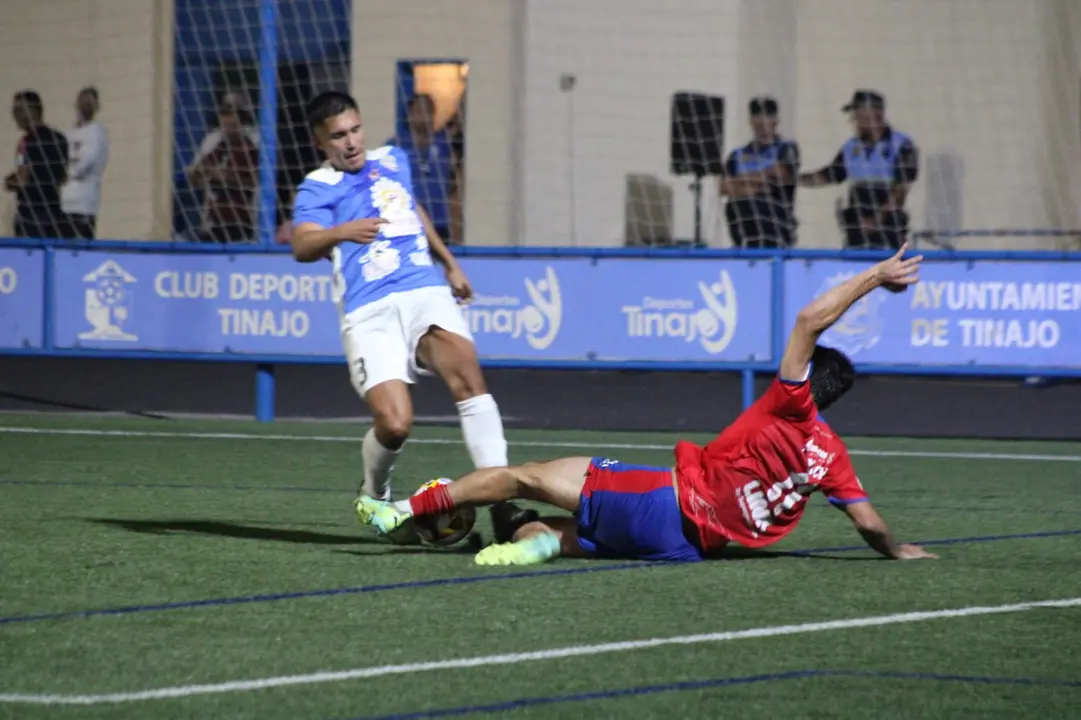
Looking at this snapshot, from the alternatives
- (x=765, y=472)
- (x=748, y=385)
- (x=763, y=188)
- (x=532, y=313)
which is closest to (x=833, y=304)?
(x=765, y=472)

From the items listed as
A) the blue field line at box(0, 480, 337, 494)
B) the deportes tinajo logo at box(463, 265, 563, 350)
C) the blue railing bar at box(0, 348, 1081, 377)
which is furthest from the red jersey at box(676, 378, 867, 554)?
the deportes tinajo logo at box(463, 265, 563, 350)

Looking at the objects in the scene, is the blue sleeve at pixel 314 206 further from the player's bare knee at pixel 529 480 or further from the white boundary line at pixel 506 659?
the white boundary line at pixel 506 659

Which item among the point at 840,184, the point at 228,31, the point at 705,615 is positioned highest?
the point at 228,31

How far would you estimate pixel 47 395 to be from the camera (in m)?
15.2

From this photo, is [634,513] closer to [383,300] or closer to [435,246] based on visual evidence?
[383,300]

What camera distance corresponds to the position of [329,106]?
7.27m

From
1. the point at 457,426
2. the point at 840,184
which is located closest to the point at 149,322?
the point at 457,426

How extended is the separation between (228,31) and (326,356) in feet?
12.7

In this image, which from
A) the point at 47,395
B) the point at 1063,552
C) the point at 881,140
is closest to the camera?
the point at 1063,552

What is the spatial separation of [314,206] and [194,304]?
5.80m

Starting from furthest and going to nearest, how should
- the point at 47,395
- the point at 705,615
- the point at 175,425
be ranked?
the point at 47,395 → the point at 175,425 → the point at 705,615

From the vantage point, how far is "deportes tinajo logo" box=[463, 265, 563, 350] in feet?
41.4

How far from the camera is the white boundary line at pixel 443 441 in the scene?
11.3m

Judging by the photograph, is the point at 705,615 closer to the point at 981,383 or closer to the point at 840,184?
the point at 840,184
